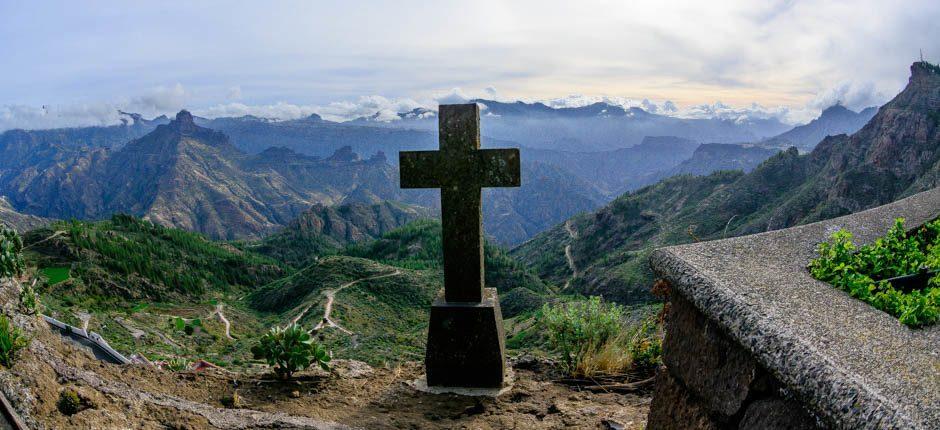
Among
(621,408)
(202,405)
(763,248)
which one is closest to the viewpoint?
(763,248)

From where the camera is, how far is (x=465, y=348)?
7.83 meters

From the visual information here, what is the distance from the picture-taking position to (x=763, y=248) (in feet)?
14.3

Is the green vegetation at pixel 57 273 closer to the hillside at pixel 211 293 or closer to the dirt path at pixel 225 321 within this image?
the hillside at pixel 211 293

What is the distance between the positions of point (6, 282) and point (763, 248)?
719 cm

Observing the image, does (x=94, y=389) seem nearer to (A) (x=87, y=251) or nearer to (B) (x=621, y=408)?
(B) (x=621, y=408)

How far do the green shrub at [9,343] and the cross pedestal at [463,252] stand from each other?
4.55 metres

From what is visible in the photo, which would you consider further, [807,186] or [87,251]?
[807,186]

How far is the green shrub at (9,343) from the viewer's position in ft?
15.0

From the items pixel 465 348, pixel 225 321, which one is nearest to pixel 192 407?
pixel 465 348

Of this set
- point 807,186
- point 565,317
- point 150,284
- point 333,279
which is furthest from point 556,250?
point 565,317

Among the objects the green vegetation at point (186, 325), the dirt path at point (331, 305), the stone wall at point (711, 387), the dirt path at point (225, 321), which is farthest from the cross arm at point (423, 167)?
the dirt path at point (225, 321)

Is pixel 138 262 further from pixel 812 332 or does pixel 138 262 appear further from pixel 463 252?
pixel 812 332

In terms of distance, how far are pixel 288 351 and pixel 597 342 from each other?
402cm

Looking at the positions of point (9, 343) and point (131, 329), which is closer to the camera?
point (9, 343)
